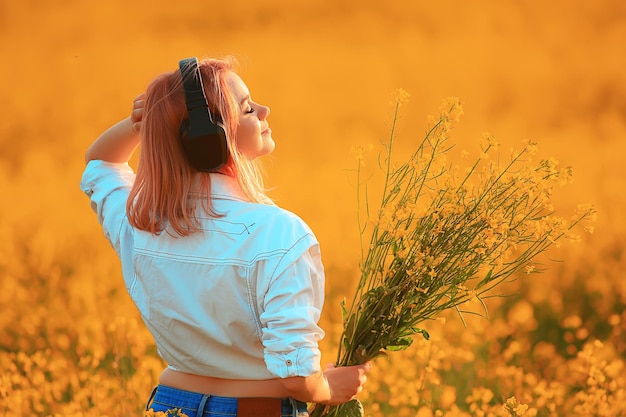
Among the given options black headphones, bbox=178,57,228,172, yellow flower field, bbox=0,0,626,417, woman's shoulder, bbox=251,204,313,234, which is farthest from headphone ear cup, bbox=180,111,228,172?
yellow flower field, bbox=0,0,626,417

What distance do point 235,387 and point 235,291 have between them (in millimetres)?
220

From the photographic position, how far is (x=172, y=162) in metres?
2.21

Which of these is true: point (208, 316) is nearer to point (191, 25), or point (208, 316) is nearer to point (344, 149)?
point (344, 149)

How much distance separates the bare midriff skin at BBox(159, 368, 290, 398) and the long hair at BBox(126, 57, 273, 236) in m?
0.33

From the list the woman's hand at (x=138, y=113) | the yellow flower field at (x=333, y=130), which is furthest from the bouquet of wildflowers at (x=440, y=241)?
the yellow flower field at (x=333, y=130)

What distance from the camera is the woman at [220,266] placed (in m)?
2.05

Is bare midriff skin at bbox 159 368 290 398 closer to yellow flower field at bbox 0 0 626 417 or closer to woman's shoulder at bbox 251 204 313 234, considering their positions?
woman's shoulder at bbox 251 204 313 234

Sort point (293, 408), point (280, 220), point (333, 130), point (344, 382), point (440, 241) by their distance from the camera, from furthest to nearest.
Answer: point (333, 130) < point (440, 241) < point (344, 382) < point (293, 408) < point (280, 220)

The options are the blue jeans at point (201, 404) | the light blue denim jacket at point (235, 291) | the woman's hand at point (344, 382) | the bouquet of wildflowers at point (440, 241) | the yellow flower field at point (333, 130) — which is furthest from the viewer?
the yellow flower field at point (333, 130)

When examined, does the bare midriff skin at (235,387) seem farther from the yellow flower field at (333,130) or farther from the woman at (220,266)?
the yellow flower field at (333,130)

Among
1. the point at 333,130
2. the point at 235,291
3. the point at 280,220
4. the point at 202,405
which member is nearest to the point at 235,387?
the point at 202,405

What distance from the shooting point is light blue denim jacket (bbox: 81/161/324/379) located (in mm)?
2033

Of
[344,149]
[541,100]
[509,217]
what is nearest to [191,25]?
[344,149]

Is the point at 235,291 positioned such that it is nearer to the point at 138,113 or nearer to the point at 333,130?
the point at 138,113
